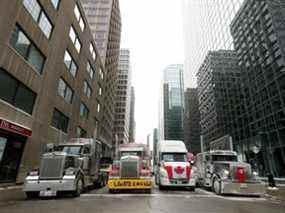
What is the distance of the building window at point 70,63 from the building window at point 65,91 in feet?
6.94

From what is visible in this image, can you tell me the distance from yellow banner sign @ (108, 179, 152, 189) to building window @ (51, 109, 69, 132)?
43.4 feet

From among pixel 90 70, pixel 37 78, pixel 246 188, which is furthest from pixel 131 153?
pixel 90 70

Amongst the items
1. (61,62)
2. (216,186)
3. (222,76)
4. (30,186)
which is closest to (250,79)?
(222,76)

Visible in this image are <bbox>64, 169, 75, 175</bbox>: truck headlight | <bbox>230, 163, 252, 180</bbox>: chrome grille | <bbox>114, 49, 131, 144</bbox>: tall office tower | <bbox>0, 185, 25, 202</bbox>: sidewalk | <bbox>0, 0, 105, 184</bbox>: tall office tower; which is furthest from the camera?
<bbox>114, 49, 131, 144</bbox>: tall office tower

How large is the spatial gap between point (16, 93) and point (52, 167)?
28.0 ft

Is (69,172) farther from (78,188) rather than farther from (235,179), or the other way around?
(235,179)

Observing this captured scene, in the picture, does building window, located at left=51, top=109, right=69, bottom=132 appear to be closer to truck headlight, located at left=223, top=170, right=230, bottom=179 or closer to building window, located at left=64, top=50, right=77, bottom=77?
building window, located at left=64, top=50, right=77, bottom=77

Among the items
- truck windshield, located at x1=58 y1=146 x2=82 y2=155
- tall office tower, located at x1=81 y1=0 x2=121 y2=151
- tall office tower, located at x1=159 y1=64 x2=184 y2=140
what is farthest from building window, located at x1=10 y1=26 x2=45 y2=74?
tall office tower, located at x1=159 y1=64 x2=184 y2=140

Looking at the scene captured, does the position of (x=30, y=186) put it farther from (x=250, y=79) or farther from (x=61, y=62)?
(x=250, y=79)

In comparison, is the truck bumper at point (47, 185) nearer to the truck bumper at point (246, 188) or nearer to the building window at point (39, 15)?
the truck bumper at point (246, 188)

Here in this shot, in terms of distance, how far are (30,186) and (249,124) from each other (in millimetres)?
32689

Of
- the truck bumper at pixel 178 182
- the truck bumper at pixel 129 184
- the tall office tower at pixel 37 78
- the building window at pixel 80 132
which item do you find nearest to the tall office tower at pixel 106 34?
the building window at pixel 80 132

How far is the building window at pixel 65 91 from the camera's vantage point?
2469cm

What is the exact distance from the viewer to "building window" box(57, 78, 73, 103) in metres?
24.7
